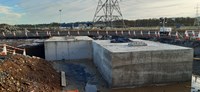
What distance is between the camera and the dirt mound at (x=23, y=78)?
9.98m

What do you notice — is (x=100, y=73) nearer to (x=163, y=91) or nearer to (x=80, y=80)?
(x=80, y=80)

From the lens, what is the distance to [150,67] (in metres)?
14.0

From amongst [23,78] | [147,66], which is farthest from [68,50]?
[23,78]

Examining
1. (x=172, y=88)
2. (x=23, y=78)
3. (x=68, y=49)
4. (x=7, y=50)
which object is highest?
(x=7, y=50)

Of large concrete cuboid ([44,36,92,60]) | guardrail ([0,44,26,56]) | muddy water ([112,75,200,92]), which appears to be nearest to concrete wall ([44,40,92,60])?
large concrete cuboid ([44,36,92,60])

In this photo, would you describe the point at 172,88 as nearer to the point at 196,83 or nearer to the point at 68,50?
the point at 196,83

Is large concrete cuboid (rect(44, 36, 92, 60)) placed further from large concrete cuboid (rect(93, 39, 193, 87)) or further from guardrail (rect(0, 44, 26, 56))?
large concrete cuboid (rect(93, 39, 193, 87))

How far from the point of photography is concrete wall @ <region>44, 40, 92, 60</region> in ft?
72.9

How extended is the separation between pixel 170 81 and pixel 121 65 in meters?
3.30

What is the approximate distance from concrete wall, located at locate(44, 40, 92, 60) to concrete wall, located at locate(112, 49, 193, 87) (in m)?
9.52

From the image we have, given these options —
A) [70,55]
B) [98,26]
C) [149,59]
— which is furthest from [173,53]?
[98,26]

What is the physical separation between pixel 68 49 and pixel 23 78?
11.0 meters

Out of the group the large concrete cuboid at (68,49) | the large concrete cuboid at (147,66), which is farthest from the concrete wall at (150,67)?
the large concrete cuboid at (68,49)

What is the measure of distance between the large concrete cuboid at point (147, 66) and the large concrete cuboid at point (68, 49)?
27.4ft
